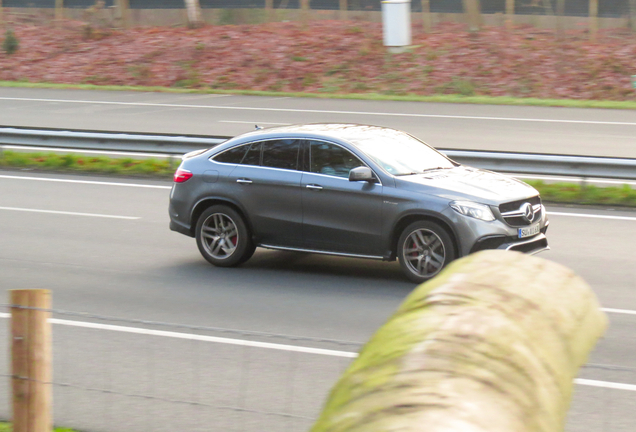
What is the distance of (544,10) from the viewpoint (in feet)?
103

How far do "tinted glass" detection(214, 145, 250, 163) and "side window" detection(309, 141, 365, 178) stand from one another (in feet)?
3.05

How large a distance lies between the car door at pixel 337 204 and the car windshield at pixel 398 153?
0.80ft

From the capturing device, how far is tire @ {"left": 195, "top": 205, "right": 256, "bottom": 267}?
1018 centimetres

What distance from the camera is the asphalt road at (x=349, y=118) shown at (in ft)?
60.4

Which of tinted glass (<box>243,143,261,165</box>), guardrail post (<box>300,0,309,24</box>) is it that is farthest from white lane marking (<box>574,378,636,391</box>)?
guardrail post (<box>300,0,309,24</box>)

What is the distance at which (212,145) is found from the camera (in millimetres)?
16406

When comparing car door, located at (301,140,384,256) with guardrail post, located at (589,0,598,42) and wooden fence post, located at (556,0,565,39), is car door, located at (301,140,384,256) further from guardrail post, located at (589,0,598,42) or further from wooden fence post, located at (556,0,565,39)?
wooden fence post, located at (556,0,565,39)

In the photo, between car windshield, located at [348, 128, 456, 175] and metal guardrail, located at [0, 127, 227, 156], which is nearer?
car windshield, located at [348, 128, 456, 175]

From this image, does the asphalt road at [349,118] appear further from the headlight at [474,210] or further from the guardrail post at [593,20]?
the headlight at [474,210]

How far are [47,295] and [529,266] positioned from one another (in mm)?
2556

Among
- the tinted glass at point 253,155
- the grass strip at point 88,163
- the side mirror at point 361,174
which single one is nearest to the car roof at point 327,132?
the tinted glass at point 253,155

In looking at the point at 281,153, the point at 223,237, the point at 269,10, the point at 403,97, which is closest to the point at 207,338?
the point at 223,237

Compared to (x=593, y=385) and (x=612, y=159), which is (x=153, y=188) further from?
(x=593, y=385)

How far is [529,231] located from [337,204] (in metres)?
2.08
